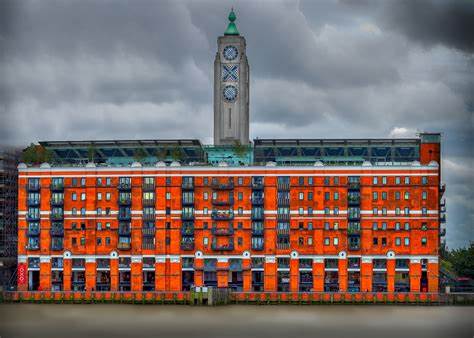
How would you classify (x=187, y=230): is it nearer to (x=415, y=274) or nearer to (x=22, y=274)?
(x=22, y=274)

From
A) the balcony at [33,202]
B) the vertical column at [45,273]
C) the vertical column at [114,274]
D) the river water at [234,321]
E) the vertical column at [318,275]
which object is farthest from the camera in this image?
the balcony at [33,202]

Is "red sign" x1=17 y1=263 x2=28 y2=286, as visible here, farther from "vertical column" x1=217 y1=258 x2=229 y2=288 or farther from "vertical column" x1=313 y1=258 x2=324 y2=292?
"vertical column" x1=313 y1=258 x2=324 y2=292

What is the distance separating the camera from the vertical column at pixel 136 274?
150250 mm

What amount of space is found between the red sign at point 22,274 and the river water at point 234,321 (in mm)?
9567

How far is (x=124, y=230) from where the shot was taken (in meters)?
153

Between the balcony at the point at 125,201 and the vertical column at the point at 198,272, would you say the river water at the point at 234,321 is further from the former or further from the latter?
the balcony at the point at 125,201

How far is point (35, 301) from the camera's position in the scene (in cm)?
14588

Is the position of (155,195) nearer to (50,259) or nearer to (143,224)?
(143,224)

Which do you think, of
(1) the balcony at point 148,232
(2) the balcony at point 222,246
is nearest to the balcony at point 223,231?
(2) the balcony at point 222,246

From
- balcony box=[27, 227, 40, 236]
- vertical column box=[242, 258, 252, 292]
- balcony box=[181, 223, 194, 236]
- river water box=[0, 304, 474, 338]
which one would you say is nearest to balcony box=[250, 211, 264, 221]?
vertical column box=[242, 258, 252, 292]

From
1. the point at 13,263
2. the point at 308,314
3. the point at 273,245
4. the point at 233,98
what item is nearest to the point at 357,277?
the point at 273,245

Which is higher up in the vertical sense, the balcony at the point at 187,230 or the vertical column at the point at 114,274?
the balcony at the point at 187,230

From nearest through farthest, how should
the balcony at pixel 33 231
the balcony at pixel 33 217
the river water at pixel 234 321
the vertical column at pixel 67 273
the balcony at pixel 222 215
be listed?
the river water at pixel 234 321 → the vertical column at pixel 67 273 → the balcony at pixel 222 215 → the balcony at pixel 33 231 → the balcony at pixel 33 217

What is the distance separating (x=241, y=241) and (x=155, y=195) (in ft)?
35.8
